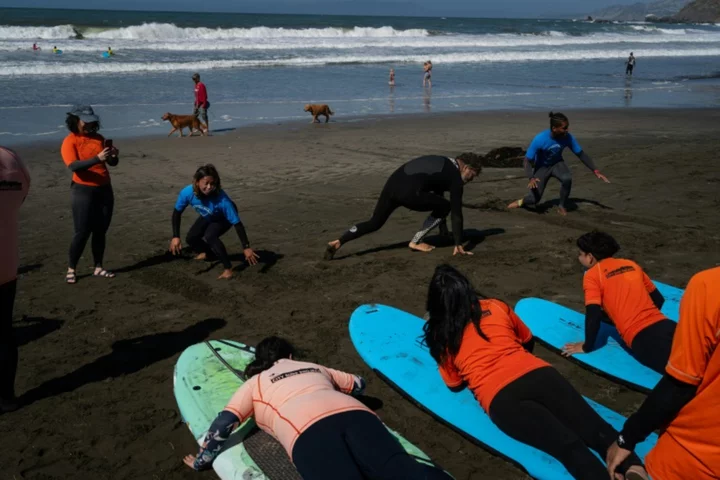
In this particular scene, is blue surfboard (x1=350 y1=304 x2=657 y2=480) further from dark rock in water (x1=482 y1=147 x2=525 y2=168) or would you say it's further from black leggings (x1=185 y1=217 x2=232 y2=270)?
dark rock in water (x1=482 y1=147 x2=525 y2=168)

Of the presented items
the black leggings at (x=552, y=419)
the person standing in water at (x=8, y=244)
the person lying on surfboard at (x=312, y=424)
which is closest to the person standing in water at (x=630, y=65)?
the black leggings at (x=552, y=419)

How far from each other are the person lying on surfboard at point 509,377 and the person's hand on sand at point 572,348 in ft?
3.40

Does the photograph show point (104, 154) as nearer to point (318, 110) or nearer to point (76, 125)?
point (76, 125)

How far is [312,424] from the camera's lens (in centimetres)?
331

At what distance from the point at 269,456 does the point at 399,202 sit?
4177 mm

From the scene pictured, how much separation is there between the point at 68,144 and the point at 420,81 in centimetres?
A: 2287

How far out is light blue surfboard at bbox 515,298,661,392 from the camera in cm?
478

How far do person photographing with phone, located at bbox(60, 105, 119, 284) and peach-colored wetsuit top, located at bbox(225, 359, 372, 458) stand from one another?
3469mm

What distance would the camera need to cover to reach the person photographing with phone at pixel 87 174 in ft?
20.8

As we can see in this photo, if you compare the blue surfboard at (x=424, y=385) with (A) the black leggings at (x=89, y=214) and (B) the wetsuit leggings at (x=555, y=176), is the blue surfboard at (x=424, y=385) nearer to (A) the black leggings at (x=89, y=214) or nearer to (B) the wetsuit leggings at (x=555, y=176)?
(A) the black leggings at (x=89, y=214)

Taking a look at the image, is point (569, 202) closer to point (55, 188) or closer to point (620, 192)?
point (620, 192)

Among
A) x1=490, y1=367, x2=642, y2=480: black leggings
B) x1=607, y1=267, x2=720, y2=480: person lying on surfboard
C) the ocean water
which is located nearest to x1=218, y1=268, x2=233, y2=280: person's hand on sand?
x1=490, y1=367, x2=642, y2=480: black leggings

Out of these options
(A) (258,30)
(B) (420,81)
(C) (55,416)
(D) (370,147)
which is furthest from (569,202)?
(A) (258,30)

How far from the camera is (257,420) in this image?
145 inches
